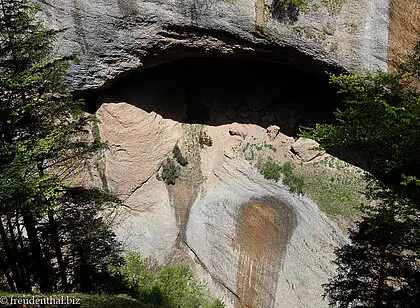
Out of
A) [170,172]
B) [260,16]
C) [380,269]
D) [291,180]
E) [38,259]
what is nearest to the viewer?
[38,259]

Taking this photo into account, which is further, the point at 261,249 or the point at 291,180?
the point at 291,180

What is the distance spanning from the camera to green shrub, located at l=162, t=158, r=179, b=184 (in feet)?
57.5

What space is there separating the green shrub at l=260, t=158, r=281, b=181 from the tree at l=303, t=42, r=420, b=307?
3.76 m

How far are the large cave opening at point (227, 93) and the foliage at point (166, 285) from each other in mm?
6579

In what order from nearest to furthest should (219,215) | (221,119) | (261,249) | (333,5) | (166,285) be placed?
(333,5)
(261,249)
(166,285)
(219,215)
(221,119)

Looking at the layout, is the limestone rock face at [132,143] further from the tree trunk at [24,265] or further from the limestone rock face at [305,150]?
the tree trunk at [24,265]

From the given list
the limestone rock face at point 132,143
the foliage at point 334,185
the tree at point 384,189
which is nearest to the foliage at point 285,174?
the foliage at point 334,185

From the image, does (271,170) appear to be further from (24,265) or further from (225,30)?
(24,265)

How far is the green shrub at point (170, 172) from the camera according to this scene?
57.5 feet

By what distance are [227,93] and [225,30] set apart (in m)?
5.13

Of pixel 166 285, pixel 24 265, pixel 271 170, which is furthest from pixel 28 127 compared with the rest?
pixel 271 170

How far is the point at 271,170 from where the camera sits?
15.8 m

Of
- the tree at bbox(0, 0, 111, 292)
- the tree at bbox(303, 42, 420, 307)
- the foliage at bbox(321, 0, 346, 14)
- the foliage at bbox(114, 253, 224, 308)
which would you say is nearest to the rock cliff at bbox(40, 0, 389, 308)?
the foliage at bbox(321, 0, 346, 14)

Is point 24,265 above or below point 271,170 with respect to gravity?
below
